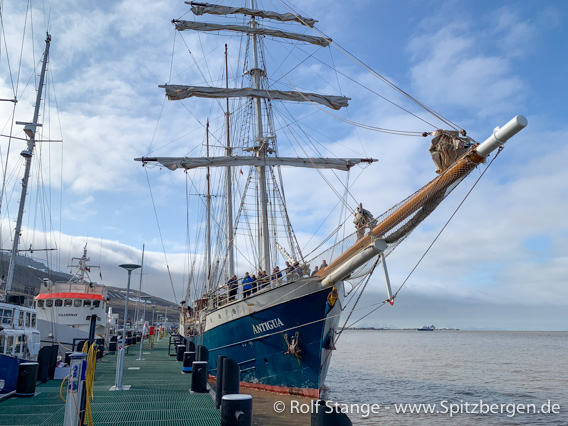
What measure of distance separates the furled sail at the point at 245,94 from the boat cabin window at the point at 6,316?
1119 centimetres

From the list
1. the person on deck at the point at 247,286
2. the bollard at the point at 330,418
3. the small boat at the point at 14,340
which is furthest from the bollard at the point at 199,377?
the bollard at the point at 330,418

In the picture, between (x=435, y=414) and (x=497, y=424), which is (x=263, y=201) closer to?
(x=435, y=414)

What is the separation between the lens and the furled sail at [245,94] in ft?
67.1

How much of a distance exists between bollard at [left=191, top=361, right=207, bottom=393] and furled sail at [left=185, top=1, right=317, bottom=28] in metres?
17.1

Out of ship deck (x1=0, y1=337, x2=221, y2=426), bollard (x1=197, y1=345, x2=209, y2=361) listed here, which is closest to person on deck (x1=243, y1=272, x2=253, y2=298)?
bollard (x1=197, y1=345, x2=209, y2=361)

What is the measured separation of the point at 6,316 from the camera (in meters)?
13.2

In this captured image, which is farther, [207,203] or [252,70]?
[207,203]

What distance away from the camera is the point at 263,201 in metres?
19.1

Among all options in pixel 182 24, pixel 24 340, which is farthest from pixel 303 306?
pixel 182 24

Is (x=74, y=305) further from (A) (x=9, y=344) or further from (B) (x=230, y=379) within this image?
(B) (x=230, y=379)

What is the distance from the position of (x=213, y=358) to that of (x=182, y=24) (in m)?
15.8

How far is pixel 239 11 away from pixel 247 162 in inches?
327

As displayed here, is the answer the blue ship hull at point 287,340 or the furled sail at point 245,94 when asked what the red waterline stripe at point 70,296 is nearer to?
the furled sail at point 245,94

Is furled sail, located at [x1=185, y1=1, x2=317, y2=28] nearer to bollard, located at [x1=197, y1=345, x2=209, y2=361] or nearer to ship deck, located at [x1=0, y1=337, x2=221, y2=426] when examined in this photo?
bollard, located at [x1=197, y1=345, x2=209, y2=361]
